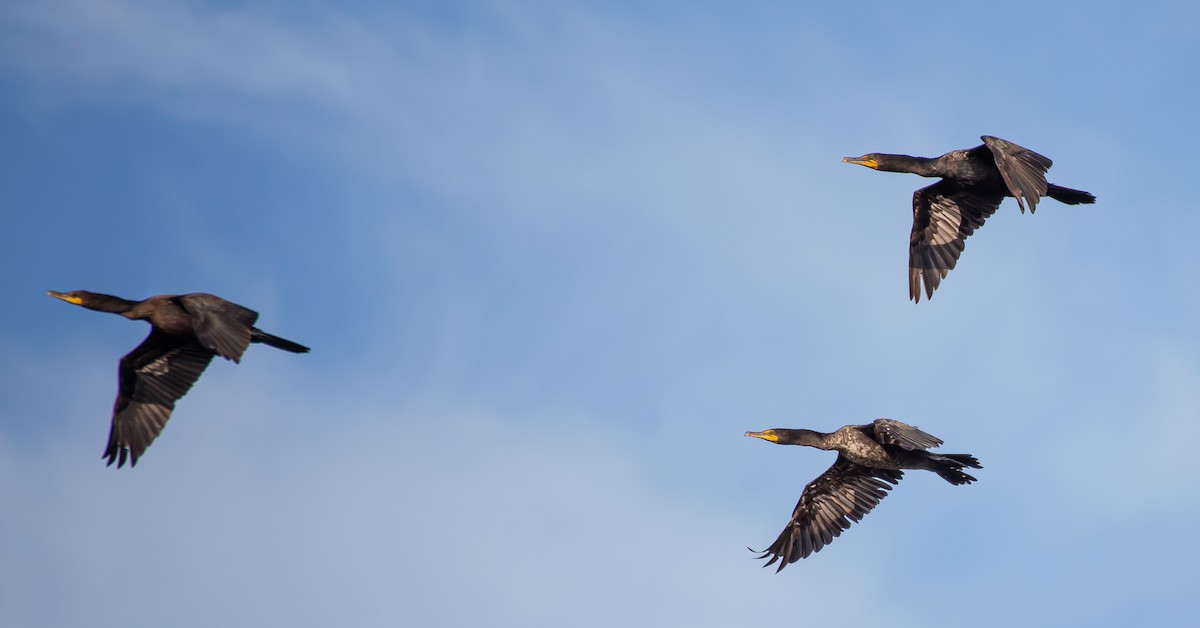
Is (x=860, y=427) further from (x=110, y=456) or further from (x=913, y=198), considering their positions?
(x=110, y=456)

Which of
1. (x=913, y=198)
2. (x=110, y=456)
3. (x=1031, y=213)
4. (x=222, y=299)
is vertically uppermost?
(x=913, y=198)

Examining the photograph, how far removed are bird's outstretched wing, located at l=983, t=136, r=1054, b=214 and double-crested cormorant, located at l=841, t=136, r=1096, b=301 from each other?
4.23 feet

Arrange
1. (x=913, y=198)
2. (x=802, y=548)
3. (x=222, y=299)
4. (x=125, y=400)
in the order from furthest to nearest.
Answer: (x=913, y=198) → (x=802, y=548) → (x=125, y=400) → (x=222, y=299)

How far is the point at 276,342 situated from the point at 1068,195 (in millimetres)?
12619

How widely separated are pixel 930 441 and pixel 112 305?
12.1 meters

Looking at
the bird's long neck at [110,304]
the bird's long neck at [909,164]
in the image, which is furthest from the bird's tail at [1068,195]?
the bird's long neck at [110,304]

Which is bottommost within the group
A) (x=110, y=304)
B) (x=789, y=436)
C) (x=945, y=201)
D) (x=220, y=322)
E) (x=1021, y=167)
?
(x=220, y=322)

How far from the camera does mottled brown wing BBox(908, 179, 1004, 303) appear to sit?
26922mm

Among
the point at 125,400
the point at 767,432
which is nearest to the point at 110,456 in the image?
the point at 125,400

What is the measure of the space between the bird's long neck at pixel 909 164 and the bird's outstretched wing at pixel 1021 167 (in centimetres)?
187

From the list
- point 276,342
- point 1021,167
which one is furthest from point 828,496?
point 276,342

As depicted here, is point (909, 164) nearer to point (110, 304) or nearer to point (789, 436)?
point (789, 436)

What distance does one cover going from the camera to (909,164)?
87.7 ft

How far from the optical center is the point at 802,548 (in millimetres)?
25703
